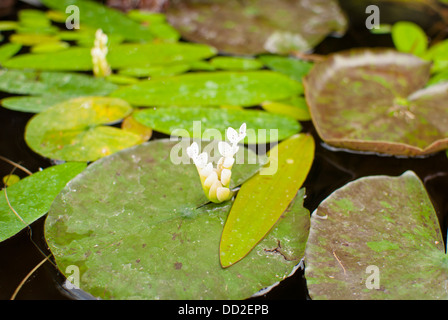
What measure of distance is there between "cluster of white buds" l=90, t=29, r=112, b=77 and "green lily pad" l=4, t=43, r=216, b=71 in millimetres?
99

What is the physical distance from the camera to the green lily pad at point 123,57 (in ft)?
6.42

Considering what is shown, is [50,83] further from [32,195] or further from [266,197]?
[266,197]

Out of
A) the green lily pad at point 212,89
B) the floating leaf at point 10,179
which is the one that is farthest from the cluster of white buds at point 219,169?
the floating leaf at point 10,179

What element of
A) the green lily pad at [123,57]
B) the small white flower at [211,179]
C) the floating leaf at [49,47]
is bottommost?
the small white flower at [211,179]

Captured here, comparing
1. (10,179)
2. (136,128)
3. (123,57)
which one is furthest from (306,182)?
(123,57)

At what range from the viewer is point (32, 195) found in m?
1.29

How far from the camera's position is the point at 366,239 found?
1.17 metres

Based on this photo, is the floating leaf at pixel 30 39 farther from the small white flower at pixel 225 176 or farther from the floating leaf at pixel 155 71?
the small white flower at pixel 225 176

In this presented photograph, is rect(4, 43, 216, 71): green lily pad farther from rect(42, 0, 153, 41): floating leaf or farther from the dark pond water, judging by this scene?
the dark pond water

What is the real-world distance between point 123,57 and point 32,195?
1.08 m

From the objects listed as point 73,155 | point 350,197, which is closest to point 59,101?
point 73,155

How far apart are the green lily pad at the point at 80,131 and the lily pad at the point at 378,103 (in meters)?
0.89
